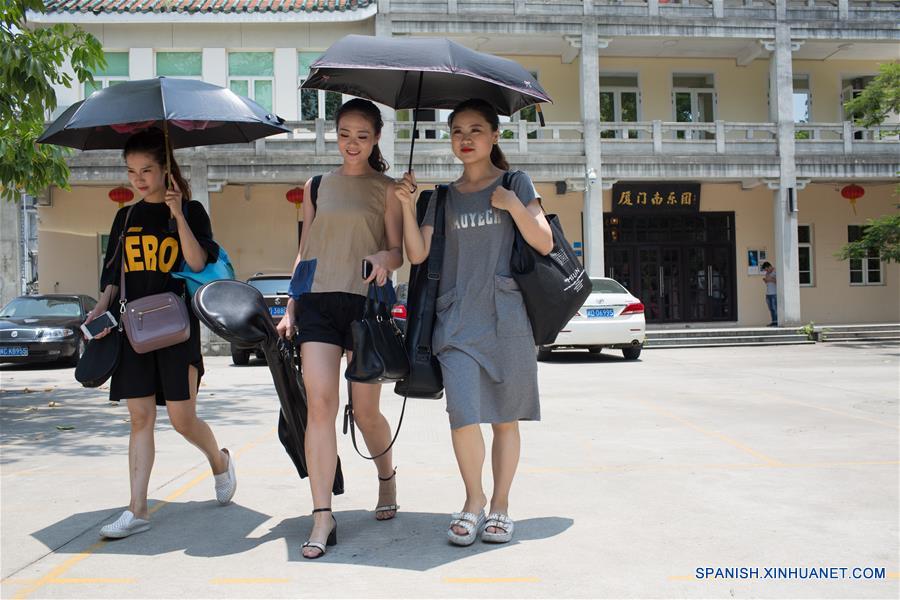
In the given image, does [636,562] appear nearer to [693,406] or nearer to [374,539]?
[374,539]

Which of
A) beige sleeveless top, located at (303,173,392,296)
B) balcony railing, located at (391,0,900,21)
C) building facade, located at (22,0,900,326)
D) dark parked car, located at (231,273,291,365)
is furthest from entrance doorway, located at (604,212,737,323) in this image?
beige sleeveless top, located at (303,173,392,296)

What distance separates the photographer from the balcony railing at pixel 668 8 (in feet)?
66.1

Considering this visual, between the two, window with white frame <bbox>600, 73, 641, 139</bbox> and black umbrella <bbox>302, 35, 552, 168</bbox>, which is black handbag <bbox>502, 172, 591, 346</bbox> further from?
window with white frame <bbox>600, 73, 641, 139</bbox>

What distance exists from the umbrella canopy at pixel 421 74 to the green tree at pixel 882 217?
1621 cm

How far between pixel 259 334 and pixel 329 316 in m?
0.33

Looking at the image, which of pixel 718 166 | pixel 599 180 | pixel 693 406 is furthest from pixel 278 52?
pixel 693 406

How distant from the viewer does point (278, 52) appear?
2092cm

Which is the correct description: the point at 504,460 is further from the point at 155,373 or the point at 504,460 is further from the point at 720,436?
the point at 720,436

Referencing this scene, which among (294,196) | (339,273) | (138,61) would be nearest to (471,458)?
(339,273)

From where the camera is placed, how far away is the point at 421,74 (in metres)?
4.16

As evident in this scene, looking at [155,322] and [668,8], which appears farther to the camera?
[668,8]

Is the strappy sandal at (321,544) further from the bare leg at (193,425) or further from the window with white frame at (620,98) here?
the window with white frame at (620,98)

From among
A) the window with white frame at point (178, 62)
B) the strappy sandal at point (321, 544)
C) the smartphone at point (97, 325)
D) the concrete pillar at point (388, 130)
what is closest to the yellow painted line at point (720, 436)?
the strappy sandal at point (321, 544)

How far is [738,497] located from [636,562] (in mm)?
1416
